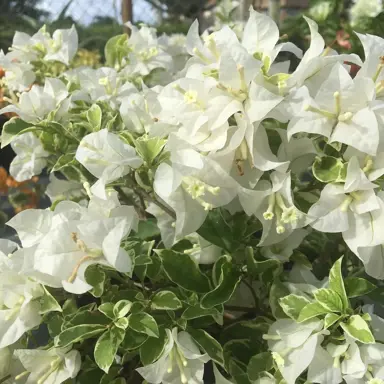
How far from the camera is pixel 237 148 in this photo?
1.31ft

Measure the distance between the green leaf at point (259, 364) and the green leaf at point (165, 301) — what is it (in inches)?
3.2

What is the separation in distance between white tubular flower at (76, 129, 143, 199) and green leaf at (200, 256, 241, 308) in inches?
4.6

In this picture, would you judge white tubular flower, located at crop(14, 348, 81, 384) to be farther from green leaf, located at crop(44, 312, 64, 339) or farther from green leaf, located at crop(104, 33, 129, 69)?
green leaf, located at crop(104, 33, 129, 69)

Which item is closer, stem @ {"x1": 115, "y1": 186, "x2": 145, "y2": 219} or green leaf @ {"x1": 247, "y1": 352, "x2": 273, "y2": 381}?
green leaf @ {"x1": 247, "y1": 352, "x2": 273, "y2": 381}

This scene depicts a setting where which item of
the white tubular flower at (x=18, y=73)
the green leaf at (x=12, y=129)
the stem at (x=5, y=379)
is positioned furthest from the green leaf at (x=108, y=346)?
the white tubular flower at (x=18, y=73)

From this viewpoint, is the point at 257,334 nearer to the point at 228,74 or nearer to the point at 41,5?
the point at 228,74

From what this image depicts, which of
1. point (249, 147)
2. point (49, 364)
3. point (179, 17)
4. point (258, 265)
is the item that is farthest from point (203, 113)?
point (179, 17)

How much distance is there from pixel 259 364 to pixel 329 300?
8cm

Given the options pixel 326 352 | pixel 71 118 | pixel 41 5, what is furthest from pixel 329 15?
pixel 41 5

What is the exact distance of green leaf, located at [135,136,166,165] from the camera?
1.33ft

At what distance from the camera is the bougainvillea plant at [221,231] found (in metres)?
0.38

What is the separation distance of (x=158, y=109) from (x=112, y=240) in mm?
136

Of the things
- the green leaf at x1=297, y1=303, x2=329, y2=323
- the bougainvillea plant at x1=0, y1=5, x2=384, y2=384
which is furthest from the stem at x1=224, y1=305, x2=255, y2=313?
the green leaf at x1=297, y1=303, x2=329, y2=323

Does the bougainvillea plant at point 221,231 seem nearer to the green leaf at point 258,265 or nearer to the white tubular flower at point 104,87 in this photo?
the green leaf at point 258,265
